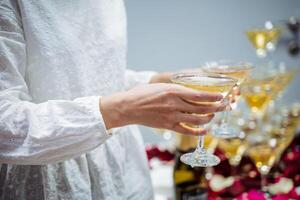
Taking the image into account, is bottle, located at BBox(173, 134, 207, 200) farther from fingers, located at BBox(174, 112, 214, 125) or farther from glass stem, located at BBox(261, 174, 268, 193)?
fingers, located at BBox(174, 112, 214, 125)

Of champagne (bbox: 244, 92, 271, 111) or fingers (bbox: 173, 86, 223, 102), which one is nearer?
fingers (bbox: 173, 86, 223, 102)

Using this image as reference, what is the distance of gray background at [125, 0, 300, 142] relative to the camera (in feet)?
7.77

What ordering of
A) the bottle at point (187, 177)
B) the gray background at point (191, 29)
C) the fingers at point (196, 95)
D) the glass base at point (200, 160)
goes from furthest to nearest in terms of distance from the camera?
the gray background at point (191, 29), the bottle at point (187, 177), the glass base at point (200, 160), the fingers at point (196, 95)

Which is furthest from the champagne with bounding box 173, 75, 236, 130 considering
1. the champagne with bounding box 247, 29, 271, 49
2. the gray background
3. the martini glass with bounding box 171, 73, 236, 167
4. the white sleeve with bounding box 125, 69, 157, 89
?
the gray background

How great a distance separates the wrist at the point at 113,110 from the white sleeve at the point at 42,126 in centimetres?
1

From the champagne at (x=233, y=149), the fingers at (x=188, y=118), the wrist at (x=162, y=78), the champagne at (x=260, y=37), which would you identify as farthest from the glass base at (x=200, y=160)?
the champagne at (x=260, y=37)

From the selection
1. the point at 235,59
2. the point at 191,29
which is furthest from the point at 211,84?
the point at 235,59

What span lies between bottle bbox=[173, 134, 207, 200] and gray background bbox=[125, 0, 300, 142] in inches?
36.0

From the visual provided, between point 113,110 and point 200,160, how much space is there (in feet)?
0.73

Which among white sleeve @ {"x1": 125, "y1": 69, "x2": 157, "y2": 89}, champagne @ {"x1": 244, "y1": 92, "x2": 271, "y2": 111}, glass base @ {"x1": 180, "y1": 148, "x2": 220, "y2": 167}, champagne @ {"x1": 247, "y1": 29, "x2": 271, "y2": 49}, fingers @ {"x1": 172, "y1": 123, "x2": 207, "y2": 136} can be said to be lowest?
champagne @ {"x1": 244, "y1": 92, "x2": 271, "y2": 111}

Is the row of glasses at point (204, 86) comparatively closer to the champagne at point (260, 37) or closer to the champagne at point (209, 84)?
the champagne at point (209, 84)

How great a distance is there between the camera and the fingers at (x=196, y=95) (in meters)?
0.81

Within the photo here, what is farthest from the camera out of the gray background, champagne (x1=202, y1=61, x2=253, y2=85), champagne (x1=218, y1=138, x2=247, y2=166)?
the gray background

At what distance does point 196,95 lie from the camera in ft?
2.65
